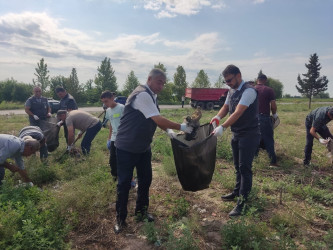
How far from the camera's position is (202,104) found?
64.9ft

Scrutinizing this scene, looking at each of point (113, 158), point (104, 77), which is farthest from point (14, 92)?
point (113, 158)

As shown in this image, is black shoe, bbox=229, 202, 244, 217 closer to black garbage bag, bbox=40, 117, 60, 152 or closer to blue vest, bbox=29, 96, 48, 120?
black garbage bag, bbox=40, 117, 60, 152

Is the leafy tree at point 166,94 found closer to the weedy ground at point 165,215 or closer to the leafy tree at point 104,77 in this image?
the leafy tree at point 104,77

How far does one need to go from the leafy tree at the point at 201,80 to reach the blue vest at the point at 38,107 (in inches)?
1266

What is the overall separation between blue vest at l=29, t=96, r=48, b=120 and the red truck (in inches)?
584

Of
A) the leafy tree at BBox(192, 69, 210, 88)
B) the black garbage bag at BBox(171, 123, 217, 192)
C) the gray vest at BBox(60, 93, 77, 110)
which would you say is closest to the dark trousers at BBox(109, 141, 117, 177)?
the black garbage bag at BBox(171, 123, 217, 192)

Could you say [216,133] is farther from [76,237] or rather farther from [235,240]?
[76,237]

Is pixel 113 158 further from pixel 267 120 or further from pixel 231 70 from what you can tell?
pixel 267 120

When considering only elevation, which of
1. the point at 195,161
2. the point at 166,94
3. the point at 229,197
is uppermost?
the point at 166,94

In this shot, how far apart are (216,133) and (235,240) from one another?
3.67ft

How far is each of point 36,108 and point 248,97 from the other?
193 inches

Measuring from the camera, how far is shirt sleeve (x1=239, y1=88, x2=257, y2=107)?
112 inches

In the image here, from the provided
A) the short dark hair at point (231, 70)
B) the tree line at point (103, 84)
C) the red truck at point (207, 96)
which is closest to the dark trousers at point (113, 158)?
the short dark hair at point (231, 70)

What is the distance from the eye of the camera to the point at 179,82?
117 ft
